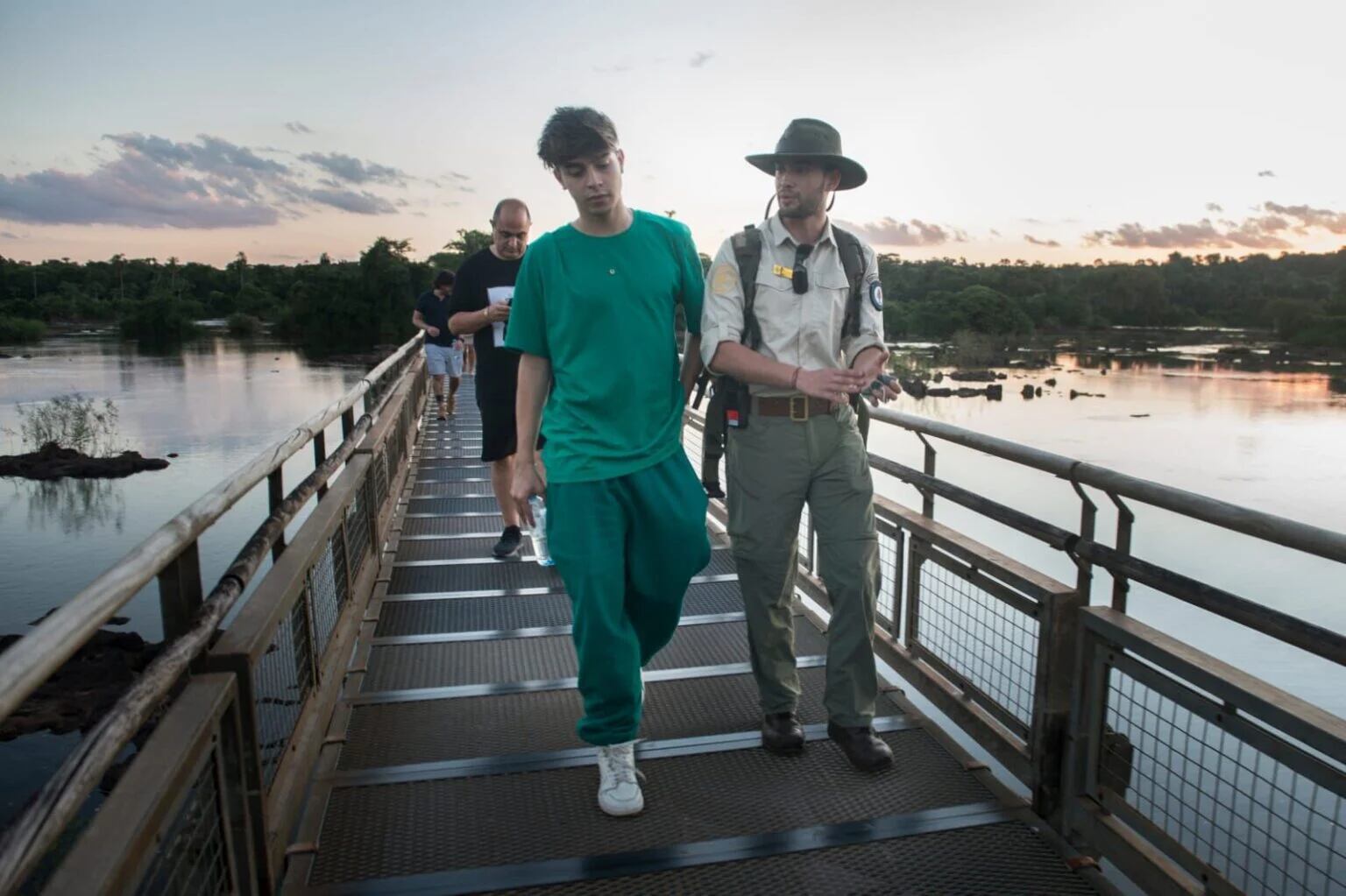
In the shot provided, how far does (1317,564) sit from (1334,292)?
6506cm

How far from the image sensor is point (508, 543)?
548cm

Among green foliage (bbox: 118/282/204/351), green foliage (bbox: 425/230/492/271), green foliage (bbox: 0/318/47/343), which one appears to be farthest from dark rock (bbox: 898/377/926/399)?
green foliage (bbox: 118/282/204/351)

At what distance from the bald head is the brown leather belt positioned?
2.51 meters

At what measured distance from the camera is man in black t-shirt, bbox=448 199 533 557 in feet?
16.0

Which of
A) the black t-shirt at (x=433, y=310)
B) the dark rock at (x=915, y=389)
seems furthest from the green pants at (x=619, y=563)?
the dark rock at (x=915, y=389)

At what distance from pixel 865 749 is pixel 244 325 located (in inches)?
5795

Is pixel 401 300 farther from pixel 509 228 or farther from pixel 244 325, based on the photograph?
pixel 509 228

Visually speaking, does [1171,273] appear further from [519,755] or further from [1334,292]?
[519,755]

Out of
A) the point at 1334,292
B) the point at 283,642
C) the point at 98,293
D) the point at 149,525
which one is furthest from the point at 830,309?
the point at 98,293

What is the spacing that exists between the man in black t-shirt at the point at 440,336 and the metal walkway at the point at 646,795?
7773 mm

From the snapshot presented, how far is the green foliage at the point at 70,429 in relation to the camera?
Result: 41469 mm

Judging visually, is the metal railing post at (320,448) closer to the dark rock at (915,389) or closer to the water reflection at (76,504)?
the water reflection at (76,504)

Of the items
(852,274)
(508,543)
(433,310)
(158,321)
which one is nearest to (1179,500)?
(852,274)

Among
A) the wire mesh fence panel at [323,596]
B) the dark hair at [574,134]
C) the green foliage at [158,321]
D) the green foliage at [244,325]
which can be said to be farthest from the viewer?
the green foliage at [244,325]
